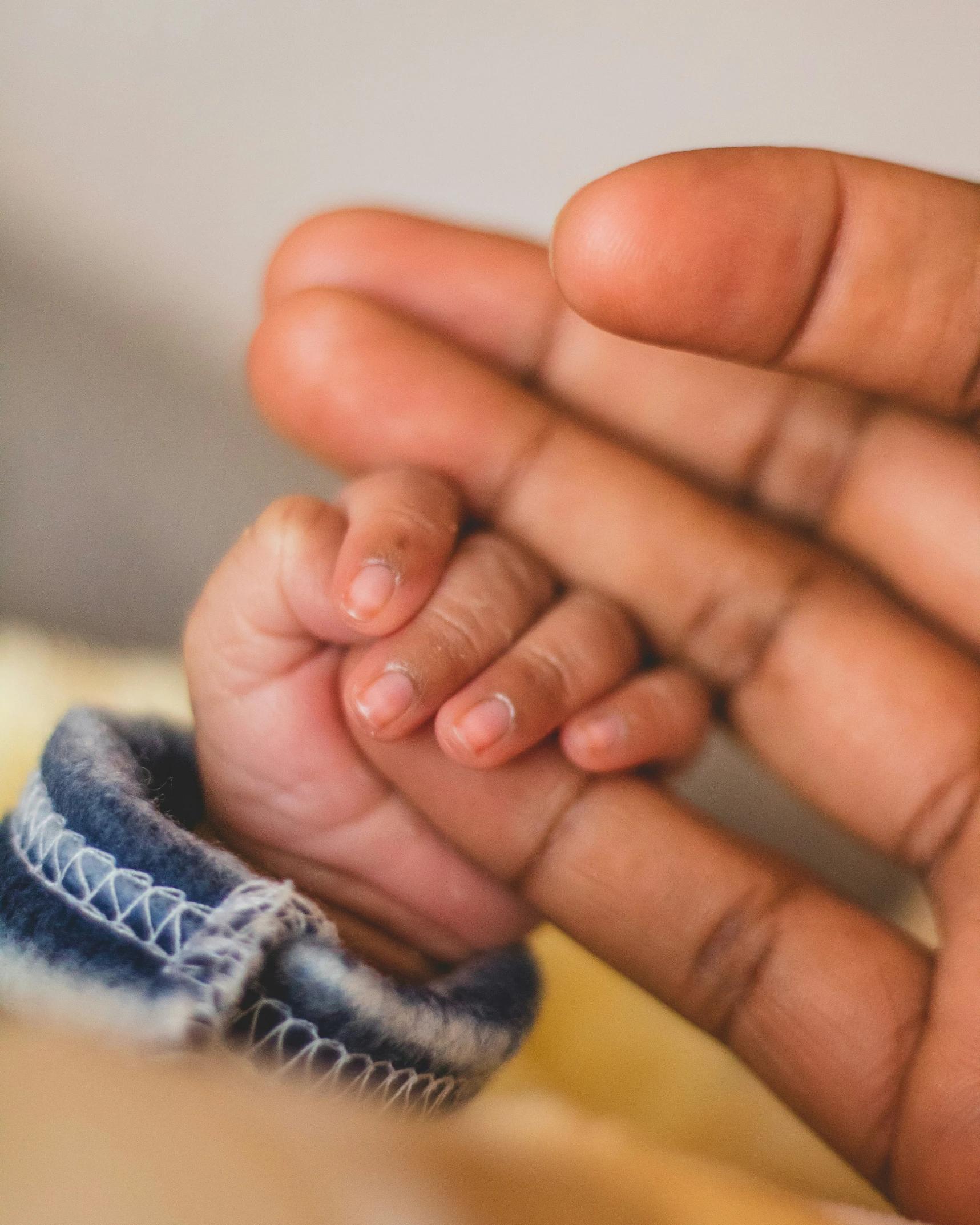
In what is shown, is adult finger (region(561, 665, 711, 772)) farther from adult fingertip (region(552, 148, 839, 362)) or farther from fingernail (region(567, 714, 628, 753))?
adult fingertip (region(552, 148, 839, 362))

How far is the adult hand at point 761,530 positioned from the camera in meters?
0.29

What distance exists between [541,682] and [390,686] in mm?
50

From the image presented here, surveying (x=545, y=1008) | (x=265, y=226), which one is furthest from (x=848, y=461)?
(x=265, y=226)

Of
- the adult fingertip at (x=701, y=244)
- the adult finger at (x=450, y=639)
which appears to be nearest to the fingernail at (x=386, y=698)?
the adult finger at (x=450, y=639)

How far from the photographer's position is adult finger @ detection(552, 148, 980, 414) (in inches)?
10.0

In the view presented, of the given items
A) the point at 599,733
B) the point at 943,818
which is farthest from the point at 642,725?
the point at 943,818

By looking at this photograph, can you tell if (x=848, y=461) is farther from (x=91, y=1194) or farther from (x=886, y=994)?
(x=91, y=1194)

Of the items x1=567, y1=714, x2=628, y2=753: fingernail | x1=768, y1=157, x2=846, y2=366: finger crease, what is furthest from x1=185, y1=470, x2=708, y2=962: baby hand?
x1=768, y1=157, x2=846, y2=366: finger crease

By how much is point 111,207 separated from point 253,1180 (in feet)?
1.91

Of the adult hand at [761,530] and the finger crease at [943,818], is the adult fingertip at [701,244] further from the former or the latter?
the finger crease at [943,818]

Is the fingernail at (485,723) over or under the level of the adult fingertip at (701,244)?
under

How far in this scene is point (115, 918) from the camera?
0.85 feet

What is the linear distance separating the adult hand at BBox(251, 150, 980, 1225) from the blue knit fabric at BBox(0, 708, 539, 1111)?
63 millimetres

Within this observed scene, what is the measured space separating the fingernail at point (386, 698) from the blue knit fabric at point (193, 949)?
2.1 inches
